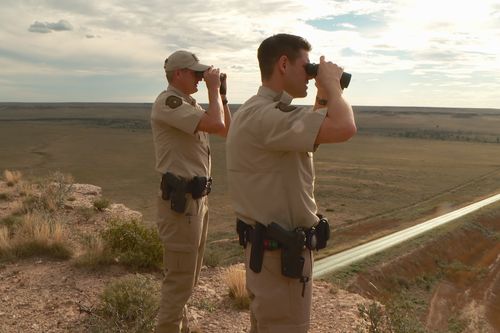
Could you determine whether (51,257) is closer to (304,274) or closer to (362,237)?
(304,274)

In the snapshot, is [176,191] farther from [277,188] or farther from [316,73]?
[316,73]

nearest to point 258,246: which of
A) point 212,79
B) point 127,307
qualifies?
point 212,79

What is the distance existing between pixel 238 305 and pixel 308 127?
3.86m

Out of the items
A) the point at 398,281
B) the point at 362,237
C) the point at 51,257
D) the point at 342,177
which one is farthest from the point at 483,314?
the point at 342,177

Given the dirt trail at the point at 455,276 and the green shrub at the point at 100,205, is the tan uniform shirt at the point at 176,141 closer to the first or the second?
the green shrub at the point at 100,205

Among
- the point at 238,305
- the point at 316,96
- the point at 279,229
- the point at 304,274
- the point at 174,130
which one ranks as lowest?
the point at 238,305

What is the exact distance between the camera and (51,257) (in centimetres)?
678

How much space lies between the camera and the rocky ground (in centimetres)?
492

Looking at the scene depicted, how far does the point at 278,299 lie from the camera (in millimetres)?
2740

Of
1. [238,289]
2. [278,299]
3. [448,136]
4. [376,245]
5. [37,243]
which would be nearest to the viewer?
[278,299]

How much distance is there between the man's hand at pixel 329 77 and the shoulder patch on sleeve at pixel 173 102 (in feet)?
5.10

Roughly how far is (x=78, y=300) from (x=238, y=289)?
195cm

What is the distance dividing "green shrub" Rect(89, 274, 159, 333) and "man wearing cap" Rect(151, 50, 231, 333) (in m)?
0.72

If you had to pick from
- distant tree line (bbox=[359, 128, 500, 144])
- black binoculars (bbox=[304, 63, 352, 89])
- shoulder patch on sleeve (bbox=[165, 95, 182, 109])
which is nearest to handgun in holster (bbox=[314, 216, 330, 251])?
black binoculars (bbox=[304, 63, 352, 89])
